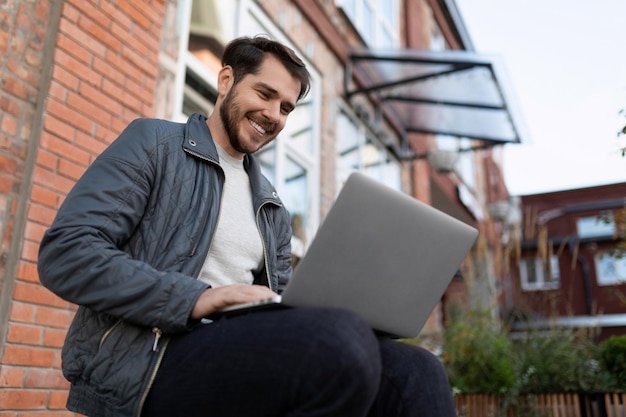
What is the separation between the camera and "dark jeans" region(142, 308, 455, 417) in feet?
3.14

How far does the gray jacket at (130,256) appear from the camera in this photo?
3.56 feet

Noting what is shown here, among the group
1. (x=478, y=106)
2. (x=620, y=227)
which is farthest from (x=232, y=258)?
(x=478, y=106)

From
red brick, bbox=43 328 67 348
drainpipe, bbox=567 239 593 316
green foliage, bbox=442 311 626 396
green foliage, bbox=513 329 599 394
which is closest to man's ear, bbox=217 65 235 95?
red brick, bbox=43 328 67 348

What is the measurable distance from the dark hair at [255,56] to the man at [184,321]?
0.24 meters

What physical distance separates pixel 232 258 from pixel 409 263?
476 mm

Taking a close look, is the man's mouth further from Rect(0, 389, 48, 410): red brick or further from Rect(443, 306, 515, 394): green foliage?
Rect(443, 306, 515, 394): green foliage

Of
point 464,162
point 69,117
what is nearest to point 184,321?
point 69,117

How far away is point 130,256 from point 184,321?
0.62ft

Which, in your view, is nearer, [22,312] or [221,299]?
[221,299]

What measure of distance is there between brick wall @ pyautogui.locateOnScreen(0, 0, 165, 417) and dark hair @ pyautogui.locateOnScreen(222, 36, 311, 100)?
3.46 ft

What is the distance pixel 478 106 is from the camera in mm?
6508

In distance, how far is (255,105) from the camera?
1569 millimetres

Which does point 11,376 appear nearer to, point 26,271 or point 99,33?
point 26,271

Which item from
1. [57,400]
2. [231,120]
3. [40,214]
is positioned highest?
[231,120]
